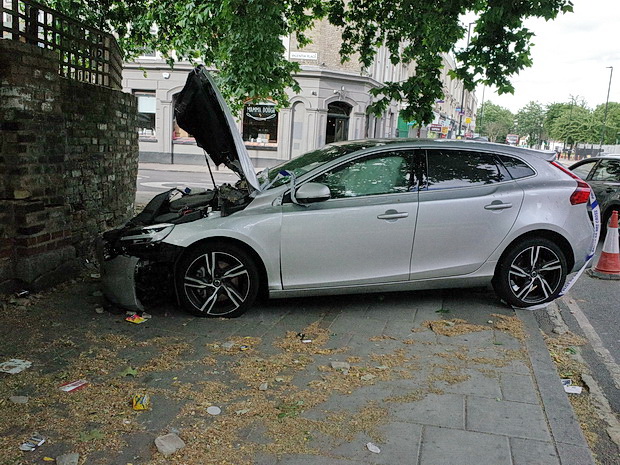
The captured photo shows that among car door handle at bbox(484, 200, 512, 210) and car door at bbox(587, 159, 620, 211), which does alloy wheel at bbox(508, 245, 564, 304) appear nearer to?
car door handle at bbox(484, 200, 512, 210)

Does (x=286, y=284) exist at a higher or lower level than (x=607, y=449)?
higher

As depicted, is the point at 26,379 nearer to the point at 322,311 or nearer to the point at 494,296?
the point at 322,311

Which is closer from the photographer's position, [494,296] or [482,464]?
[482,464]

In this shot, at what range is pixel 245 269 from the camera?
4961mm

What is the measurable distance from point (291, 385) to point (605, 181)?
9051mm

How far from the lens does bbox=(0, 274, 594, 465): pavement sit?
2980 millimetres

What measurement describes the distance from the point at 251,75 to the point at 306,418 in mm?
8170

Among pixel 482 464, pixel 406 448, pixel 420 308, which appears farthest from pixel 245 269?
pixel 482 464

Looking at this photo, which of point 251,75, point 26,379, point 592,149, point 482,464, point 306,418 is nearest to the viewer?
point 482,464

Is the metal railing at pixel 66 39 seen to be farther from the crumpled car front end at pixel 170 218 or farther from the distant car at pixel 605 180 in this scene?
the distant car at pixel 605 180

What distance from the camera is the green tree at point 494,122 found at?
103 metres

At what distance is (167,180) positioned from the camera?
793 inches

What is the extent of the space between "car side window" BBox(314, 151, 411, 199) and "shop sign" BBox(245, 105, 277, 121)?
2252 cm

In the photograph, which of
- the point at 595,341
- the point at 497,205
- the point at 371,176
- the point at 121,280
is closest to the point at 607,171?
the point at 595,341
